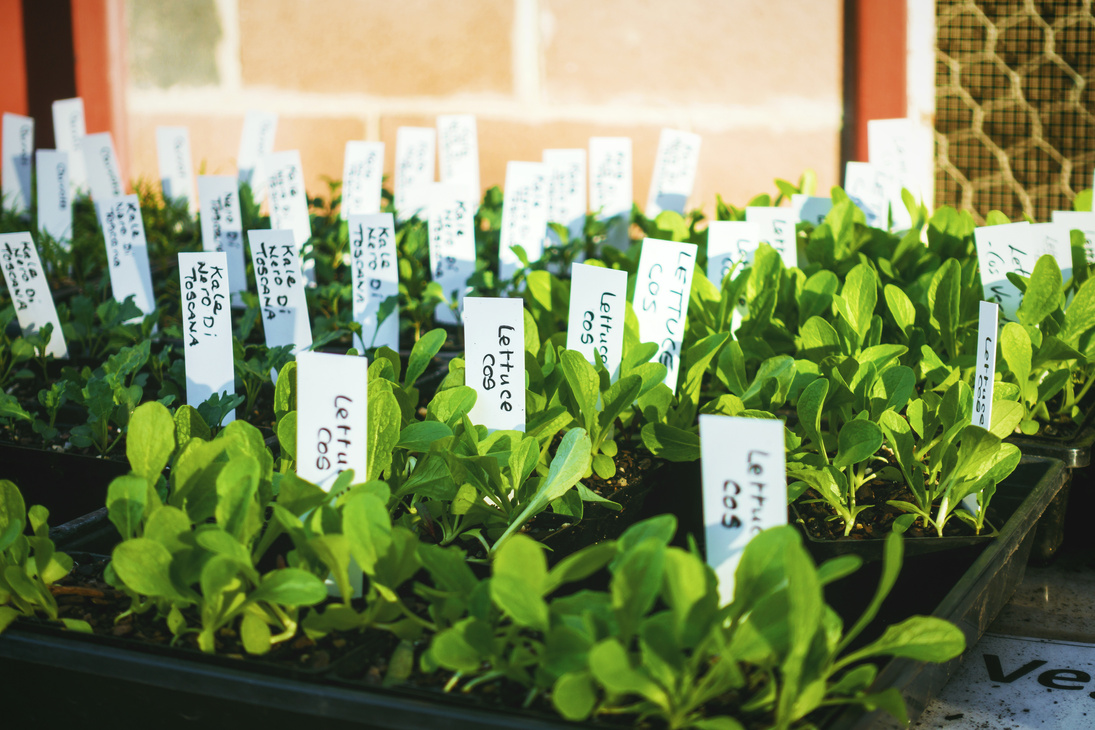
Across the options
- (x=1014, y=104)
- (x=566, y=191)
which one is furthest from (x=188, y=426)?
(x=1014, y=104)

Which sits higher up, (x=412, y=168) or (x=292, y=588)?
(x=412, y=168)

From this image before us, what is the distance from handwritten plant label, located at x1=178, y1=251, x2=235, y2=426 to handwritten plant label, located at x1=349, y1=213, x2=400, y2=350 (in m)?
0.22

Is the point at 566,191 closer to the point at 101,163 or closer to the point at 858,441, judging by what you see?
the point at 101,163

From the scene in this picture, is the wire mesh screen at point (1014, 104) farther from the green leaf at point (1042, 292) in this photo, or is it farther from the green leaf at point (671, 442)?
the green leaf at point (671, 442)

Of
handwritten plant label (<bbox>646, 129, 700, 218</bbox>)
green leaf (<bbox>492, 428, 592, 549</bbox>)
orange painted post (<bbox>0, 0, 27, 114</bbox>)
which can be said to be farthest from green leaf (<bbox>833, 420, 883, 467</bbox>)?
orange painted post (<bbox>0, 0, 27, 114</bbox>)

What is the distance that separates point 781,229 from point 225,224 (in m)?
0.79

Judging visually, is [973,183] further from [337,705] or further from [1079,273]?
[337,705]

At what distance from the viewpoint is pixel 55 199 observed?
1.56m

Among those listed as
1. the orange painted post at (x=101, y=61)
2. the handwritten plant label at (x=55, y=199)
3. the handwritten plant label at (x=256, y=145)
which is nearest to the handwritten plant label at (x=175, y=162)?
the handwritten plant label at (x=256, y=145)

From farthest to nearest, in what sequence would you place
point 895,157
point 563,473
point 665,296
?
point 895,157 → point 665,296 → point 563,473

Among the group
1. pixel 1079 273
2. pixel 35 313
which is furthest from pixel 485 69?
pixel 1079 273

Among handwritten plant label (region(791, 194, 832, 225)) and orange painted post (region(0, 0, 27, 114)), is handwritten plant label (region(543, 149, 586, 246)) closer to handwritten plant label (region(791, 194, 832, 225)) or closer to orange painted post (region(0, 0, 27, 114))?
handwritten plant label (region(791, 194, 832, 225))

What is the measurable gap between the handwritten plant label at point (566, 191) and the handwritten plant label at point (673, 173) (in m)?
0.13

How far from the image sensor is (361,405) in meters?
0.60
